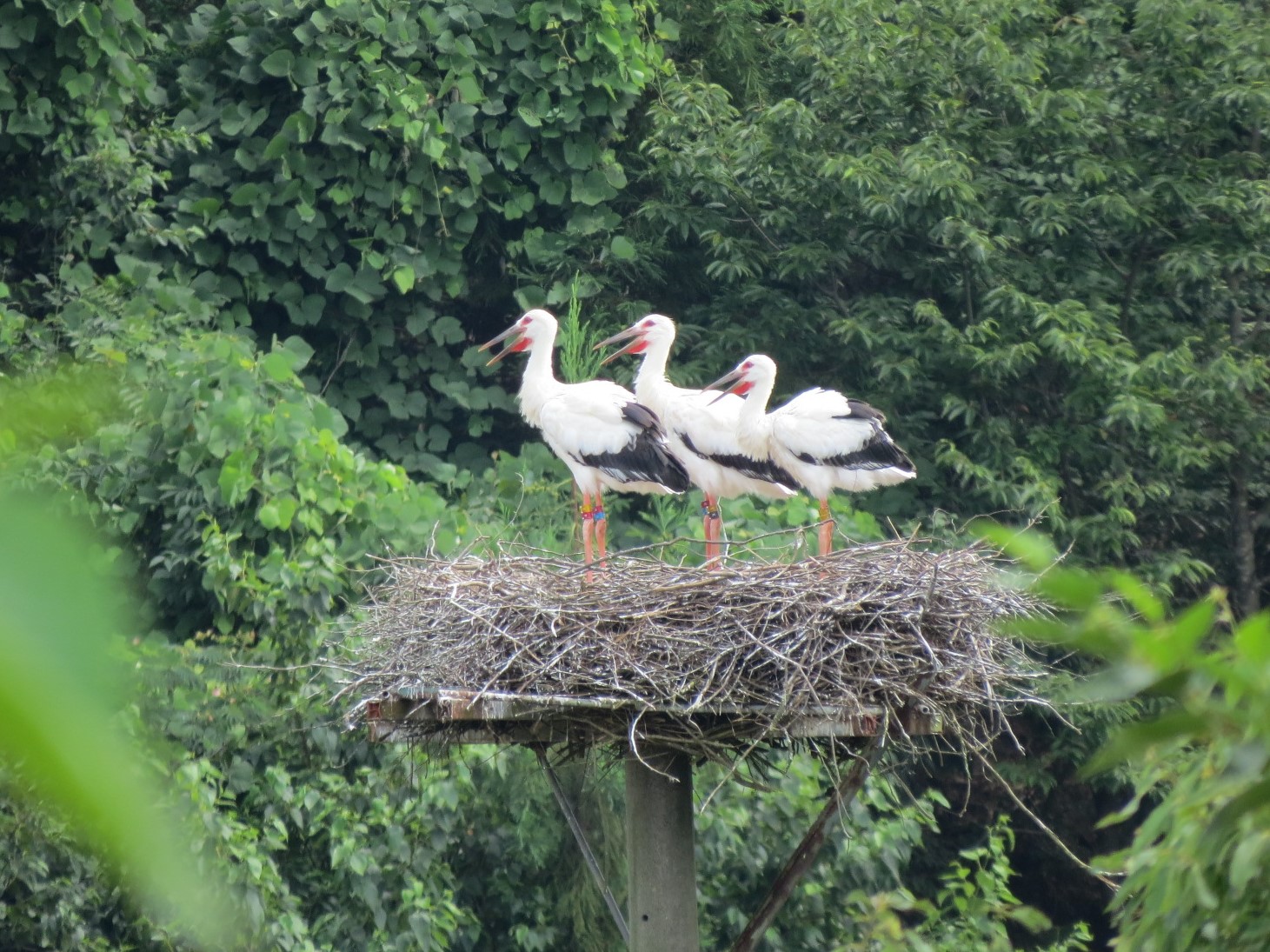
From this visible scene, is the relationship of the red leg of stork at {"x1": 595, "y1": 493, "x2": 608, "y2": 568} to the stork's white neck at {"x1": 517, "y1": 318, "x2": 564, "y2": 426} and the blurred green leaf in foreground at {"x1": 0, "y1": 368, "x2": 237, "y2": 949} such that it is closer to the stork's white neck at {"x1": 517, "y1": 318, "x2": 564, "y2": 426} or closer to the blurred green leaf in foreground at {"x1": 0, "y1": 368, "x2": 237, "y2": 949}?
the stork's white neck at {"x1": 517, "y1": 318, "x2": 564, "y2": 426}

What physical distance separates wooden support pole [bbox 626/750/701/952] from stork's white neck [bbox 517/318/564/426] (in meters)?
2.90

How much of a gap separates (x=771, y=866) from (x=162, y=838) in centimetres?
749

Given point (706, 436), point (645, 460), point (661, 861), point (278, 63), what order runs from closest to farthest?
point (661, 861), point (706, 436), point (645, 460), point (278, 63)

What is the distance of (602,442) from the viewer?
7.18m

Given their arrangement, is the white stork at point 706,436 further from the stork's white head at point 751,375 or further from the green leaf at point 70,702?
the green leaf at point 70,702

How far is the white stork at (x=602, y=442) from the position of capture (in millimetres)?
7117

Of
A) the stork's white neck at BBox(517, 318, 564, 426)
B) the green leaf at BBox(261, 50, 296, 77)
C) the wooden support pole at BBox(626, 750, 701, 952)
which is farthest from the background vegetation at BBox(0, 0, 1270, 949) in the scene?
the wooden support pole at BBox(626, 750, 701, 952)

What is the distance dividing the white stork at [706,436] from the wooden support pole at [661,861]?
2065 mm

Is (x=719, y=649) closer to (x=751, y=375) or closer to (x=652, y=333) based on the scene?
(x=751, y=375)

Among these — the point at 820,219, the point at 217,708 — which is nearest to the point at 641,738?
the point at 217,708

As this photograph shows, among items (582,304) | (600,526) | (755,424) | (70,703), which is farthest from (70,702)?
(582,304)

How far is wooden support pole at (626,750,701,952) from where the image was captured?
483cm

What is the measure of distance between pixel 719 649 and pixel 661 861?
2.70 ft

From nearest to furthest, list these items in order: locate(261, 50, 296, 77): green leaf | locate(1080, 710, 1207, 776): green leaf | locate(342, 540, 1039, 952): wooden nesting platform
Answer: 1. locate(1080, 710, 1207, 776): green leaf
2. locate(342, 540, 1039, 952): wooden nesting platform
3. locate(261, 50, 296, 77): green leaf
